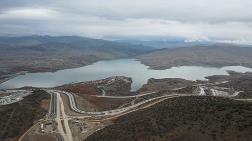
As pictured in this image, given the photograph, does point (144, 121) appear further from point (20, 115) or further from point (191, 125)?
point (20, 115)

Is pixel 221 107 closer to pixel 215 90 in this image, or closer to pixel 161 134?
pixel 161 134

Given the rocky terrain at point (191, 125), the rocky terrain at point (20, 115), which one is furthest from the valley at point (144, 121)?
the rocky terrain at point (20, 115)

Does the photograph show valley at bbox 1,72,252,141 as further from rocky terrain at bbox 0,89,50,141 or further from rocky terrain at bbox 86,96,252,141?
rocky terrain at bbox 0,89,50,141

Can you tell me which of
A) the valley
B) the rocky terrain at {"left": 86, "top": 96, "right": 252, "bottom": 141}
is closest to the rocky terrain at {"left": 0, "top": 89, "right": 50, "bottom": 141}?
the valley

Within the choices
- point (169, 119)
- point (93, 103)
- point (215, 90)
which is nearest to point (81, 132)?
point (169, 119)

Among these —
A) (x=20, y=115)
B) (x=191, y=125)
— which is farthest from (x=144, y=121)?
(x=20, y=115)
